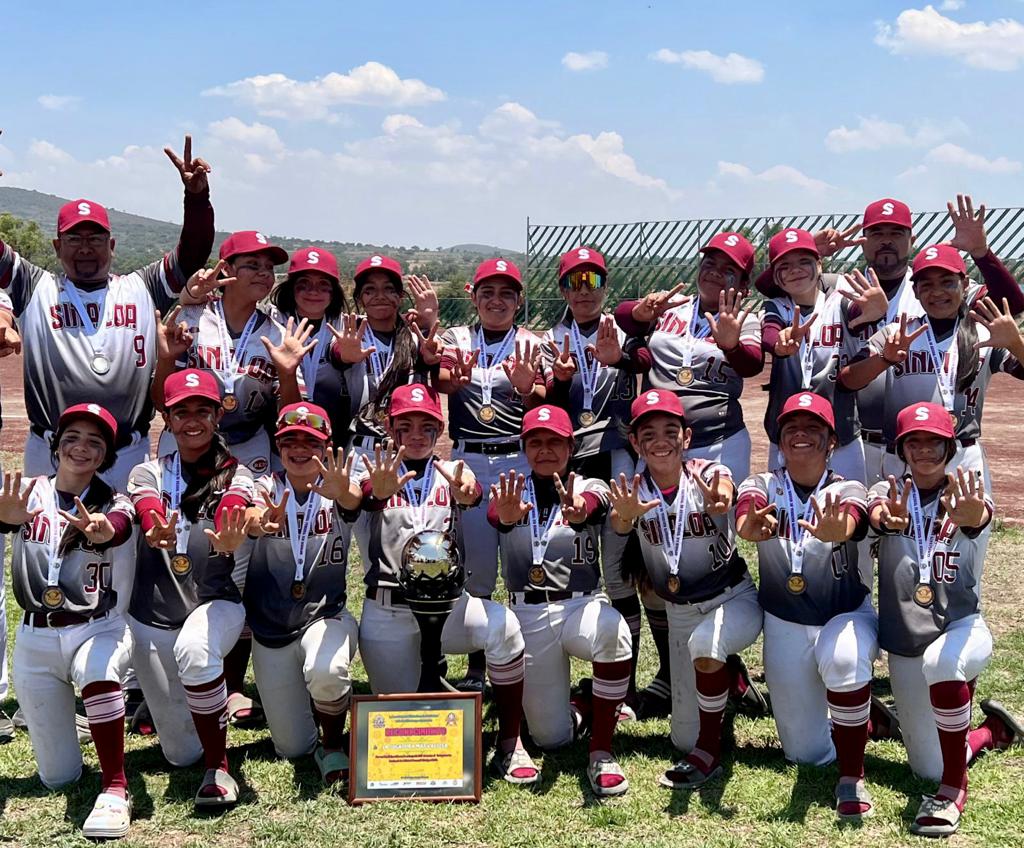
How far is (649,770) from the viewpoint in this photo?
18.3 feet

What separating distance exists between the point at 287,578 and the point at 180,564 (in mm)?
526

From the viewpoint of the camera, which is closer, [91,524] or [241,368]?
[91,524]

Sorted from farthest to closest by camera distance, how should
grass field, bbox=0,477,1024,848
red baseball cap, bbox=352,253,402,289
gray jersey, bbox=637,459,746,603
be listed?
red baseball cap, bbox=352,253,402,289, gray jersey, bbox=637,459,746,603, grass field, bbox=0,477,1024,848

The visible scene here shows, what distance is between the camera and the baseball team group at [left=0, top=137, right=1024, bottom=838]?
519 cm

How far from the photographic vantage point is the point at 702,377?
20.6ft

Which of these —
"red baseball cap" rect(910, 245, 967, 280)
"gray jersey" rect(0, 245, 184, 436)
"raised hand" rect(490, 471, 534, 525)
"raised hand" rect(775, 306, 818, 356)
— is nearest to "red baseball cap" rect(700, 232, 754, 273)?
"raised hand" rect(775, 306, 818, 356)

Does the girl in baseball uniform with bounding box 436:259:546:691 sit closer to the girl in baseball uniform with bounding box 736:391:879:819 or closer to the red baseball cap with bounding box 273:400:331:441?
the red baseball cap with bounding box 273:400:331:441

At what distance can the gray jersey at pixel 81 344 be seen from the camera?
6.01 m

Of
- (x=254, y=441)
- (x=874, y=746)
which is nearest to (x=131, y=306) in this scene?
(x=254, y=441)

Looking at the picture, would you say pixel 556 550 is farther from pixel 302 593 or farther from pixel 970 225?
pixel 970 225

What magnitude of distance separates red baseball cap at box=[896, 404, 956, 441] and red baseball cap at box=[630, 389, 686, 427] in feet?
3.51

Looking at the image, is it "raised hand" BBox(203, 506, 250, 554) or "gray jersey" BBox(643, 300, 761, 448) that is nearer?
"raised hand" BBox(203, 506, 250, 554)

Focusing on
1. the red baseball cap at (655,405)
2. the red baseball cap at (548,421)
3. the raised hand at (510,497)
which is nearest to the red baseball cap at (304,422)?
the raised hand at (510,497)

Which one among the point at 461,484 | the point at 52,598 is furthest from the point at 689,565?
the point at 52,598
